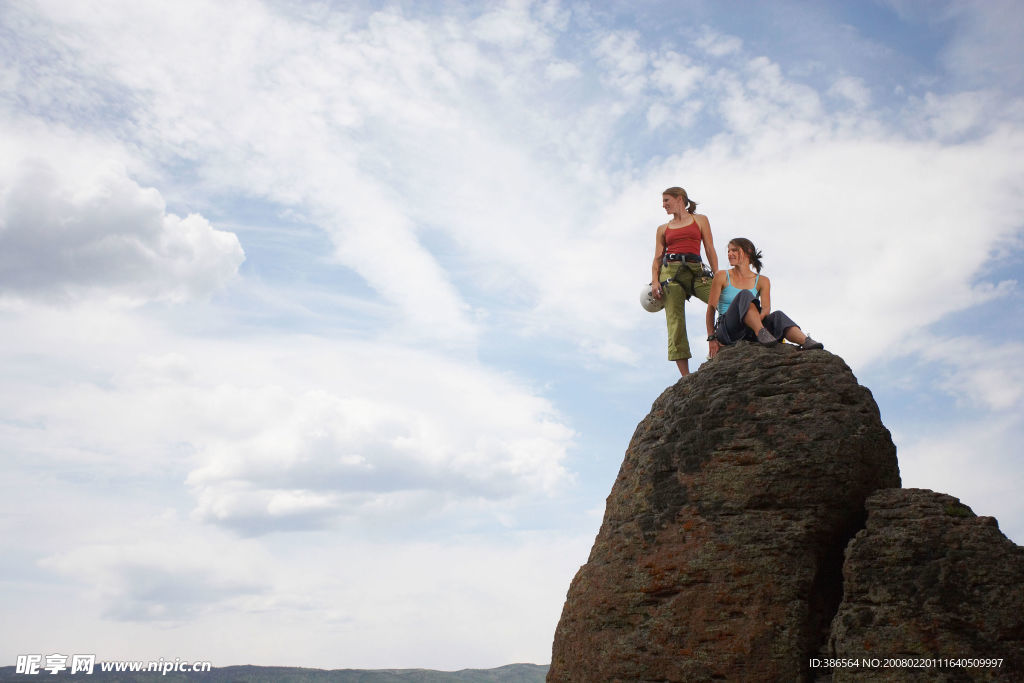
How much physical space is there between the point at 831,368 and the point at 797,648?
384 cm

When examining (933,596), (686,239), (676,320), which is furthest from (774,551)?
(686,239)

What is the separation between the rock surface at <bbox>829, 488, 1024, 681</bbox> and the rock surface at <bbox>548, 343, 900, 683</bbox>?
0.48 meters

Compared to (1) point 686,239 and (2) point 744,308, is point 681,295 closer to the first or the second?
(1) point 686,239

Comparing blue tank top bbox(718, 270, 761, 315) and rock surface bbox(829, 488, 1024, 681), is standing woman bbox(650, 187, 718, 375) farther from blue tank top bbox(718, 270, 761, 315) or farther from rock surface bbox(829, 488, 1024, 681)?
rock surface bbox(829, 488, 1024, 681)

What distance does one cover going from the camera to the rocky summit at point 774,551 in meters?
8.85

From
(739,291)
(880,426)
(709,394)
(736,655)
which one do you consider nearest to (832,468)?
(880,426)

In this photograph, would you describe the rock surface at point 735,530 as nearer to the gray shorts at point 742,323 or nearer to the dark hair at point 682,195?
A: the gray shorts at point 742,323

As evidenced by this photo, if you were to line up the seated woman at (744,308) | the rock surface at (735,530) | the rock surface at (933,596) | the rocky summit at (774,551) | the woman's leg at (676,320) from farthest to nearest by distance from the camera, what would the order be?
the woman's leg at (676,320) → the seated woman at (744,308) → the rock surface at (735,530) → the rocky summit at (774,551) → the rock surface at (933,596)

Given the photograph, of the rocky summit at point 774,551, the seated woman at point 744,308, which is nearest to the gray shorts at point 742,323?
the seated woman at point 744,308

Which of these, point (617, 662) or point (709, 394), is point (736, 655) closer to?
point (617, 662)

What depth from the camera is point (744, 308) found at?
12.4 m

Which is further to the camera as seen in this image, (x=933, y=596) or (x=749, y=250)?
(x=749, y=250)

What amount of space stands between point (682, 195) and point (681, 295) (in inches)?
70.8

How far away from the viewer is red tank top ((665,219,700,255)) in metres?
13.7
